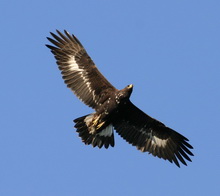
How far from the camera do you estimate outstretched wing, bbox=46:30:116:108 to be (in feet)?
46.3

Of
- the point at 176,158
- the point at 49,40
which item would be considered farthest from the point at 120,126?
the point at 49,40

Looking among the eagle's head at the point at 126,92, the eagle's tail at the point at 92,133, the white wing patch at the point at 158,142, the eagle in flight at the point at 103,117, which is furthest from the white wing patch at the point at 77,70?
the white wing patch at the point at 158,142

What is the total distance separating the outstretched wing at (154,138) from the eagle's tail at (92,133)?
0.48 metres

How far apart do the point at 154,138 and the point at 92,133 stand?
2.08 metres

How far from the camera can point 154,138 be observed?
48.0 ft

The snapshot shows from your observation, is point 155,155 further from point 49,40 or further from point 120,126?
point 49,40

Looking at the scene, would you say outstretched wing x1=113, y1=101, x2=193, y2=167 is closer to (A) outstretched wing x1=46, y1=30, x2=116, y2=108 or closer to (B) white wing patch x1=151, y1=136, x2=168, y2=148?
(B) white wing patch x1=151, y1=136, x2=168, y2=148

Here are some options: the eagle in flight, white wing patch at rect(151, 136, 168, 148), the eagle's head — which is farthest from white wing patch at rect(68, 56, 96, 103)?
white wing patch at rect(151, 136, 168, 148)

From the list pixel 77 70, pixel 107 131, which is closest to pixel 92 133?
pixel 107 131

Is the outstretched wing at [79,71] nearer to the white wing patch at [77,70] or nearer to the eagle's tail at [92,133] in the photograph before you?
the white wing patch at [77,70]

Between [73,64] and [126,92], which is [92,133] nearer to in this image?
[126,92]

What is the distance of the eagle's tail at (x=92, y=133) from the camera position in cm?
1380

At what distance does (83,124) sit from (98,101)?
85 cm

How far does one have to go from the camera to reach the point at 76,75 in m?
14.5
